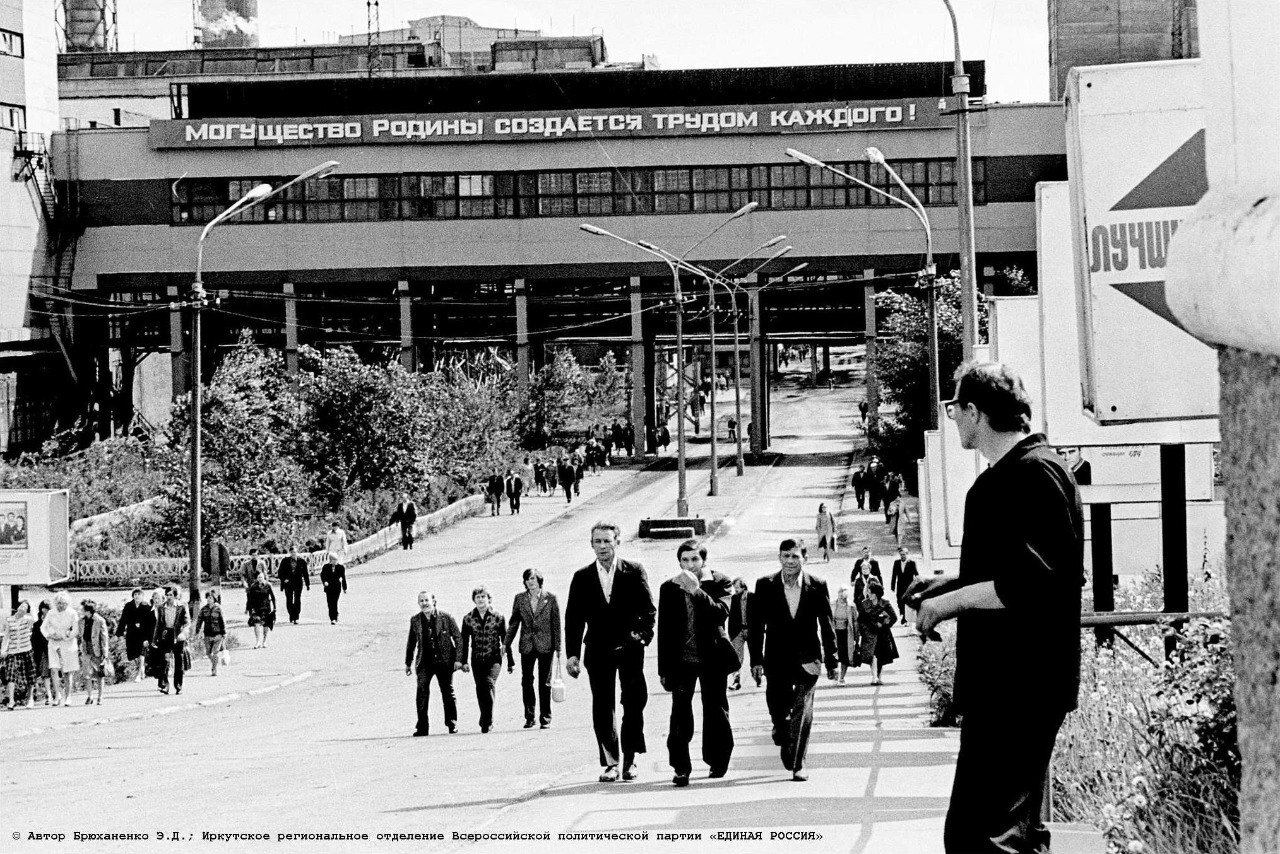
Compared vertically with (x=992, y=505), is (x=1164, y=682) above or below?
below

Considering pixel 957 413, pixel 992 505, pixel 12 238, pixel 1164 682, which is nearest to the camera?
pixel 992 505

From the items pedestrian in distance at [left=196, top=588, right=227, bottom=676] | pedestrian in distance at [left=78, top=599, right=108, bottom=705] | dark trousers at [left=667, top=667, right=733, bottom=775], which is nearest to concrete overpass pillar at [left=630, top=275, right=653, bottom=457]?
pedestrian in distance at [left=196, top=588, right=227, bottom=676]

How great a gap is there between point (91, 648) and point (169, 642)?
110cm

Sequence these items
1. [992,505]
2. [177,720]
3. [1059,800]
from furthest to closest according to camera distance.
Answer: [177,720]
[1059,800]
[992,505]

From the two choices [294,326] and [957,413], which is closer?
[957,413]

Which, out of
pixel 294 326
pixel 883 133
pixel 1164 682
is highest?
pixel 883 133

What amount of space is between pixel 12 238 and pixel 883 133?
113 feet

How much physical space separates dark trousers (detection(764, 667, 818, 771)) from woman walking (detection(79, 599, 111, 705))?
12.7 meters

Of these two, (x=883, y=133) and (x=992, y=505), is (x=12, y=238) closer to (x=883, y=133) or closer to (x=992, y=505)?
(x=883, y=133)

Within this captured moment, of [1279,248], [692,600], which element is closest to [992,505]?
[1279,248]

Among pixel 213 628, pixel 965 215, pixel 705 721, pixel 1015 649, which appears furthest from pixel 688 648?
pixel 213 628

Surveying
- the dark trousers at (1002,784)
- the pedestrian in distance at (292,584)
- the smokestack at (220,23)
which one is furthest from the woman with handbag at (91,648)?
the smokestack at (220,23)

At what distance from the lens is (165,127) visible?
72.7 m

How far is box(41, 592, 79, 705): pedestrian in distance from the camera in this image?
2127 cm
